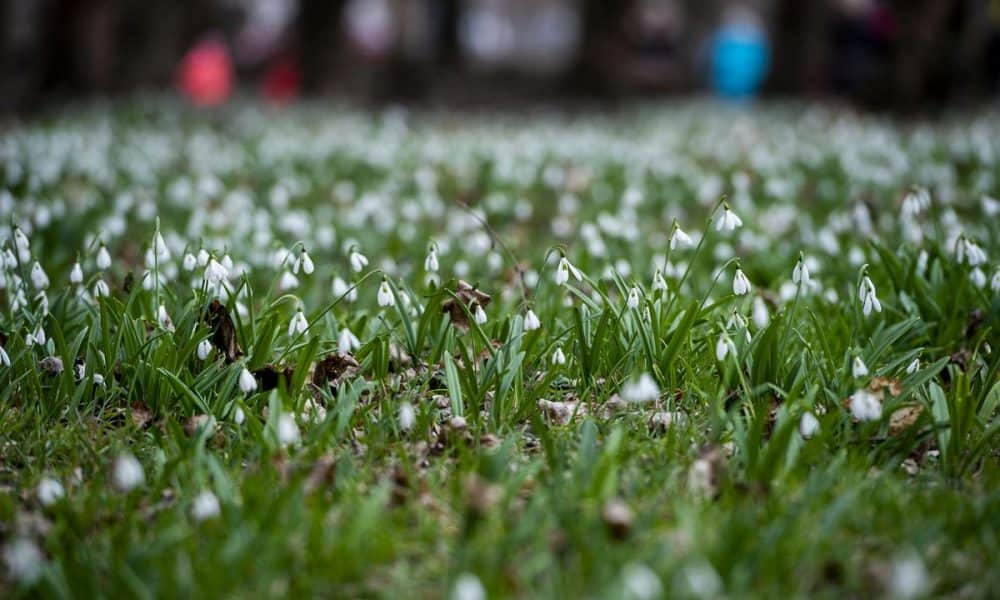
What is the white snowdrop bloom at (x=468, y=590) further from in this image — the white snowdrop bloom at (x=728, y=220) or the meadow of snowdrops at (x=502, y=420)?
the white snowdrop bloom at (x=728, y=220)

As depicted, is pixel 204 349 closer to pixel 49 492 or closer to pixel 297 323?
pixel 297 323

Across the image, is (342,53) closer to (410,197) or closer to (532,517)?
(410,197)

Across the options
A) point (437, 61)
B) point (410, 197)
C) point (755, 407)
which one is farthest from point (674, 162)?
point (437, 61)

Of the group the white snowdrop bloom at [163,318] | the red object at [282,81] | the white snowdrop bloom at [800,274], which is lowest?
the red object at [282,81]

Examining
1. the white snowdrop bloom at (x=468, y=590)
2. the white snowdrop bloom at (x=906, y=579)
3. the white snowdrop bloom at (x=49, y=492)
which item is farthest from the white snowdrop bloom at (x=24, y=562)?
the white snowdrop bloom at (x=906, y=579)

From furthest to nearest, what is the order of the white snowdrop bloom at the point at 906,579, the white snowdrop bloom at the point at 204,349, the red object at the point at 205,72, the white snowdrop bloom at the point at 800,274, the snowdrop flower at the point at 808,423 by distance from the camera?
the red object at the point at 205,72
the white snowdrop bloom at the point at 204,349
the white snowdrop bloom at the point at 800,274
the snowdrop flower at the point at 808,423
the white snowdrop bloom at the point at 906,579

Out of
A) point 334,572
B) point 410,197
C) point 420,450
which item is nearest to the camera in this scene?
point 334,572

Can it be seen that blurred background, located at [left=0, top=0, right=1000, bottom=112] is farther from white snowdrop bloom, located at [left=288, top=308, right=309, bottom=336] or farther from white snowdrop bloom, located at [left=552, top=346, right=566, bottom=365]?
white snowdrop bloom, located at [left=288, top=308, right=309, bottom=336]
